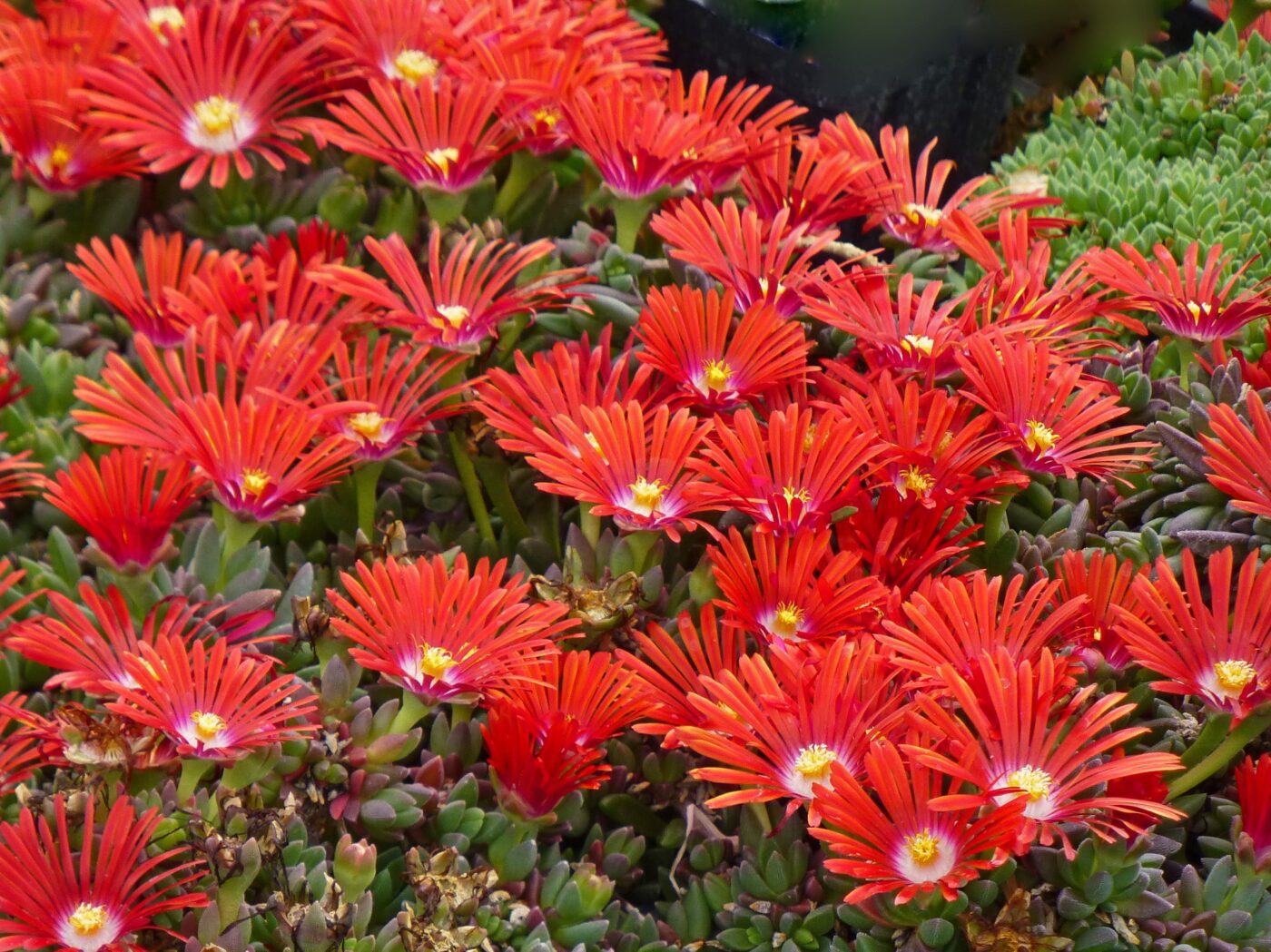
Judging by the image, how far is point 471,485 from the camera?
1059mm

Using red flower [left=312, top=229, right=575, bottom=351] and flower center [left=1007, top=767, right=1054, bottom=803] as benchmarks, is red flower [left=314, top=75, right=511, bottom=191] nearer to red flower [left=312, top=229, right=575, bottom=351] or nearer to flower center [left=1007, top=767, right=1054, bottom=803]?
red flower [left=312, top=229, right=575, bottom=351]

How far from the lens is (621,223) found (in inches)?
45.9

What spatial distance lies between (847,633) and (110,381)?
551mm

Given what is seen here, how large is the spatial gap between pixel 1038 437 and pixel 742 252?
0.27 meters

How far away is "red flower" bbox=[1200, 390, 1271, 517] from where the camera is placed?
84 centimetres

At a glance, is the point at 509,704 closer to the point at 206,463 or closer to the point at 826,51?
the point at 206,463

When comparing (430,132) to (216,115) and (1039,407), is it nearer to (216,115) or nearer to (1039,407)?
(216,115)

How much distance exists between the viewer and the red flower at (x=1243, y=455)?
843mm

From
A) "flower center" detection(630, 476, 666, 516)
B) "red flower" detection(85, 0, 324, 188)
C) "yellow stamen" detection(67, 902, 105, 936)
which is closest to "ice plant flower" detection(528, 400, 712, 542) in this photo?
"flower center" detection(630, 476, 666, 516)

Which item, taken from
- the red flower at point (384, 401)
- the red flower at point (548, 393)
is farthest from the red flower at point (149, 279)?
the red flower at point (548, 393)

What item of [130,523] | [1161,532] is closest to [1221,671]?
[1161,532]

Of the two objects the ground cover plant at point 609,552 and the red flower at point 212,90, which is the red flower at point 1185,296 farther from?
the red flower at point 212,90

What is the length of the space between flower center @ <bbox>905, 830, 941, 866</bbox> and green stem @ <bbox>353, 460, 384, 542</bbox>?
0.48 meters

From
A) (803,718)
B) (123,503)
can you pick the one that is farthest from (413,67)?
(803,718)
